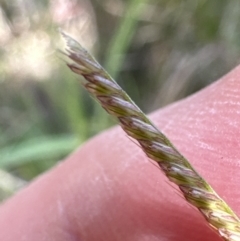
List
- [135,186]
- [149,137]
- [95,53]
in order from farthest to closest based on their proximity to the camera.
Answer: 1. [95,53]
2. [135,186]
3. [149,137]

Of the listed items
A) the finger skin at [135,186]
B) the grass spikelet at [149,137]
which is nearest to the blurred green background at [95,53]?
the finger skin at [135,186]

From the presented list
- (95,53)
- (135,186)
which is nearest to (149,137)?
(135,186)

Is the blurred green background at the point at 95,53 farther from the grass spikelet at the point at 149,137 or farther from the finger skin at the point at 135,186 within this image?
the grass spikelet at the point at 149,137

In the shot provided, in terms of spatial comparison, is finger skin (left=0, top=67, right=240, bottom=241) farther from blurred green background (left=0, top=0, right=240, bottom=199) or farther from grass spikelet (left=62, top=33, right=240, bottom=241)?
blurred green background (left=0, top=0, right=240, bottom=199)

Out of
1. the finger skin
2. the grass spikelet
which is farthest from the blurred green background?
the grass spikelet

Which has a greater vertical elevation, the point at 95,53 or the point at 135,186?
the point at 95,53

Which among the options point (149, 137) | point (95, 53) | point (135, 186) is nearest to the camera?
point (149, 137)

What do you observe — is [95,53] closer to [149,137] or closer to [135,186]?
[135,186]
